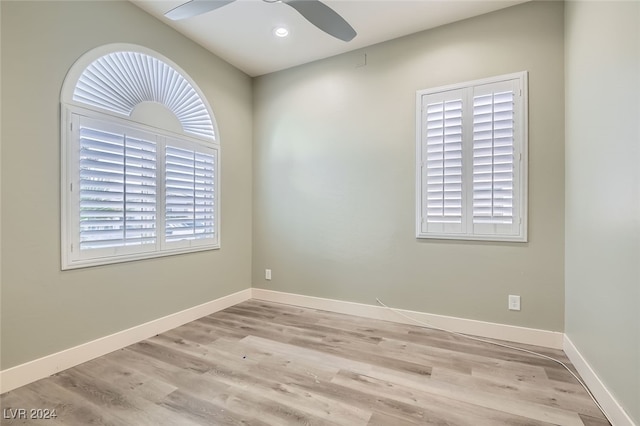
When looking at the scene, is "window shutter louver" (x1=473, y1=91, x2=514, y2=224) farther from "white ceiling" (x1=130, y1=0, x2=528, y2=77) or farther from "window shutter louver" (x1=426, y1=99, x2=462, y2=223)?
"white ceiling" (x1=130, y1=0, x2=528, y2=77)

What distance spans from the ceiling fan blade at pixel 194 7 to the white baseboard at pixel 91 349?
2431 mm

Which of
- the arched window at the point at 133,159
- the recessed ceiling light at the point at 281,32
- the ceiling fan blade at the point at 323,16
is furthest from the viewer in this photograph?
the recessed ceiling light at the point at 281,32

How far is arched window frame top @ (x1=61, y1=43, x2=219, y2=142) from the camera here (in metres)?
2.15

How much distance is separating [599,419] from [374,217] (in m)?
2.07

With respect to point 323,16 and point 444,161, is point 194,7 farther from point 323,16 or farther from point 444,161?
point 444,161

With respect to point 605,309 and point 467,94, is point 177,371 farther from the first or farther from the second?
point 467,94

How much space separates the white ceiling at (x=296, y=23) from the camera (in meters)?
2.46

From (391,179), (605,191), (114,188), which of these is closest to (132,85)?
(114,188)

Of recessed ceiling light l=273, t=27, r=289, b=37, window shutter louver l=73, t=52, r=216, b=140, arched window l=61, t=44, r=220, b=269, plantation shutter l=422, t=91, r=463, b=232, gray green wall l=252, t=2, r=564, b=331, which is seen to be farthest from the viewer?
recessed ceiling light l=273, t=27, r=289, b=37

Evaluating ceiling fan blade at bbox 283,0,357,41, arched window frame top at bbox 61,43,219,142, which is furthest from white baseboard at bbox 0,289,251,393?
ceiling fan blade at bbox 283,0,357,41

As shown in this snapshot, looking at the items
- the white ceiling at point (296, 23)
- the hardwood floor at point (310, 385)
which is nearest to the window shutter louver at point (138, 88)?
the white ceiling at point (296, 23)

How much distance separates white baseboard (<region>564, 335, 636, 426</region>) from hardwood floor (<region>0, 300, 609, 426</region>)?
60mm

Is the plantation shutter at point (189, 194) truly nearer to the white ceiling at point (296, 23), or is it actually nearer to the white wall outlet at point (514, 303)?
the white ceiling at point (296, 23)

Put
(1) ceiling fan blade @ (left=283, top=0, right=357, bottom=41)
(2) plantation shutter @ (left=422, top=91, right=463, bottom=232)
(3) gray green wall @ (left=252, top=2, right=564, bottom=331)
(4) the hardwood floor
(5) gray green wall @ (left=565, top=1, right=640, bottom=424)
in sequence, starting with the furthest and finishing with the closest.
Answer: (2) plantation shutter @ (left=422, top=91, right=463, bottom=232) → (3) gray green wall @ (left=252, top=2, right=564, bottom=331) → (1) ceiling fan blade @ (left=283, top=0, right=357, bottom=41) → (4) the hardwood floor → (5) gray green wall @ (left=565, top=1, right=640, bottom=424)
